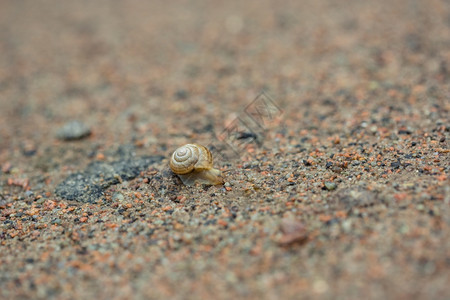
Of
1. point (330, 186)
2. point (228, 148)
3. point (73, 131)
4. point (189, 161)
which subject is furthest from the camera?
point (73, 131)

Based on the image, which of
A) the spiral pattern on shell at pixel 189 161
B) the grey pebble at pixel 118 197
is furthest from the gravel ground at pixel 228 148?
the spiral pattern on shell at pixel 189 161

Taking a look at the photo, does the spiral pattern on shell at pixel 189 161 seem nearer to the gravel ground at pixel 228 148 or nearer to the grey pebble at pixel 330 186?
the gravel ground at pixel 228 148

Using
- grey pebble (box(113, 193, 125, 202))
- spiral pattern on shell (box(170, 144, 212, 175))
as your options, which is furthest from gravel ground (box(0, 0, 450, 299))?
spiral pattern on shell (box(170, 144, 212, 175))

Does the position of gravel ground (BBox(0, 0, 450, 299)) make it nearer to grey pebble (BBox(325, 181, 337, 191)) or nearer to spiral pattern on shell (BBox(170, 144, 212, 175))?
grey pebble (BBox(325, 181, 337, 191))

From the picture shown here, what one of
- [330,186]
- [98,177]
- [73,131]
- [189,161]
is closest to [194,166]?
[189,161]

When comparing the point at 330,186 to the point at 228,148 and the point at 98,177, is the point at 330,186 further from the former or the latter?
the point at 98,177

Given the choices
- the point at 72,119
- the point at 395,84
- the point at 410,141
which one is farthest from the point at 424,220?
the point at 72,119

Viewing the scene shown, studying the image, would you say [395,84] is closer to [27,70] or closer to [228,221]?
[228,221]
